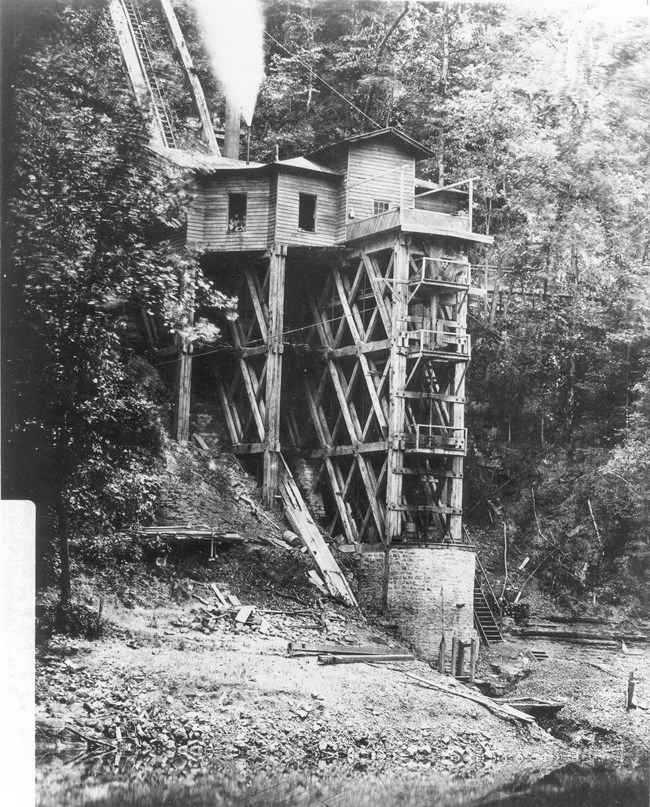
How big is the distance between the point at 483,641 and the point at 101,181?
9468 mm

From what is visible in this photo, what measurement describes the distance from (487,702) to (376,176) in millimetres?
8763

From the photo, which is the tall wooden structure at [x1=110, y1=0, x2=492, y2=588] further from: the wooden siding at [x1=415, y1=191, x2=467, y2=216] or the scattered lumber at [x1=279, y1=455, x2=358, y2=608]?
the wooden siding at [x1=415, y1=191, x2=467, y2=216]

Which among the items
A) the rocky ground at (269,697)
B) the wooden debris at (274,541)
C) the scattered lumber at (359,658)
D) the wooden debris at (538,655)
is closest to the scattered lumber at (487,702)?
the rocky ground at (269,697)

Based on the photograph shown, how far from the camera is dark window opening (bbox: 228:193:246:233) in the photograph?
61.3 feet

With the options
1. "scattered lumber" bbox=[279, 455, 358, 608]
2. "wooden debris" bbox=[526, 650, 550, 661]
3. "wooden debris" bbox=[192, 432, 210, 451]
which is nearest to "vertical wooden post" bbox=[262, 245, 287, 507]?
"scattered lumber" bbox=[279, 455, 358, 608]

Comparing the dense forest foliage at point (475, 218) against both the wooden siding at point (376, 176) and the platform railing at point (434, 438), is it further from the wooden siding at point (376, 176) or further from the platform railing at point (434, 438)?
the platform railing at point (434, 438)

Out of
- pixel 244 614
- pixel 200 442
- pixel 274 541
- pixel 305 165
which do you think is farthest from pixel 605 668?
pixel 305 165

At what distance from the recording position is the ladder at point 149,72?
1320 cm

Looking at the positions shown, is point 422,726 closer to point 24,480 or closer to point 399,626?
point 399,626

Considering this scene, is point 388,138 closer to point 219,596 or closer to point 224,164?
point 224,164

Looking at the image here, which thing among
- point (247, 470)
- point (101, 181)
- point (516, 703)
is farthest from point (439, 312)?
point (101, 181)

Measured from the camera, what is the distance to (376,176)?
19250 mm

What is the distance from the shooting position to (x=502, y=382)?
19.5 meters

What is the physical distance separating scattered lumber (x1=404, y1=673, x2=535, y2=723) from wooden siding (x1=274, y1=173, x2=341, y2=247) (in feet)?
24.8
